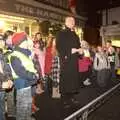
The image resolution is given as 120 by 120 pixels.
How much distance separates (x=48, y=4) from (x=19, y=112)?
9.58m

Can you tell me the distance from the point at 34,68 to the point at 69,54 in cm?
144

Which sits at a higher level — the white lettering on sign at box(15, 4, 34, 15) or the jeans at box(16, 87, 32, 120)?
the white lettering on sign at box(15, 4, 34, 15)

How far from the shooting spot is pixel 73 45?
6.75 m

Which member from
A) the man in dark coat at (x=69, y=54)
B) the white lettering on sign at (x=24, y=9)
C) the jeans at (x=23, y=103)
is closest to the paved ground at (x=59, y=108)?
the man in dark coat at (x=69, y=54)

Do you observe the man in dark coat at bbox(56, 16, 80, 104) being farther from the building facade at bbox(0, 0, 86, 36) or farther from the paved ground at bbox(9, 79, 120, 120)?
the building facade at bbox(0, 0, 86, 36)

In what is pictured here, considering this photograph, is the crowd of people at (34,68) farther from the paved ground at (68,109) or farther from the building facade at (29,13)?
the building facade at (29,13)

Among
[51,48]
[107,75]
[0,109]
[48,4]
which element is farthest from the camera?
[48,4]

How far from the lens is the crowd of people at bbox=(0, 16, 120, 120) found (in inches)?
209

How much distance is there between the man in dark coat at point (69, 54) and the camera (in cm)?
674

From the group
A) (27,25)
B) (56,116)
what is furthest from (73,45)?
(27,25)

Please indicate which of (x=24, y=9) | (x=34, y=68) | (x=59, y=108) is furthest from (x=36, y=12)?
(x=34, y=68)

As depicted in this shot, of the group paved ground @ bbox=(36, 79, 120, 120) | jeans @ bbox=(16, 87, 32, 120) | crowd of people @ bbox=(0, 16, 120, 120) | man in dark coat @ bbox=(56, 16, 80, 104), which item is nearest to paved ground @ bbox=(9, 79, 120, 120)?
paved ground @ bbox=(36, 79, 120, 120)

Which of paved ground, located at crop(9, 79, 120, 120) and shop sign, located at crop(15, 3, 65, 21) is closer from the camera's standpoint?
paved ground, located at crop(9, 79, 120, 120)

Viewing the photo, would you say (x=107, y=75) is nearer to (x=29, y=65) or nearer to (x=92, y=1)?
(x=29, y=65)
